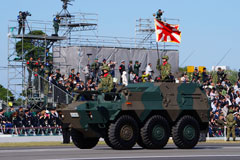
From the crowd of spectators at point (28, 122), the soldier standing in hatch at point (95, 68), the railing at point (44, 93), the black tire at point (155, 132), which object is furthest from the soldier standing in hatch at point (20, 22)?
the black tire at point (155, 132)

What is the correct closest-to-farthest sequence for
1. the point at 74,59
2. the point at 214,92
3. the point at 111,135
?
the point at 111,135
the point at 214,92
the point at 74,59

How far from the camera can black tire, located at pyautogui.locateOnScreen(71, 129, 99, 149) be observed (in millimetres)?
24438

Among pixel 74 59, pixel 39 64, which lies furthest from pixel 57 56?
pixel 39 64

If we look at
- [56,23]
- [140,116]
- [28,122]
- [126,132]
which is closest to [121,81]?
[56,23]

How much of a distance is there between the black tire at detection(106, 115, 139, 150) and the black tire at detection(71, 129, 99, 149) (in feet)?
5.64

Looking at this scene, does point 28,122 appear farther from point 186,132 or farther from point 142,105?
point 186,132

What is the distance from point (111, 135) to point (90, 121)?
1.00m

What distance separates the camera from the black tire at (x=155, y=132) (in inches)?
929

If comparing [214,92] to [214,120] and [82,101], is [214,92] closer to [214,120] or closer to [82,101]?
[214,120]

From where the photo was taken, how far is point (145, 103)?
78.7ft

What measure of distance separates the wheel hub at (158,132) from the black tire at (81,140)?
7.99 ft

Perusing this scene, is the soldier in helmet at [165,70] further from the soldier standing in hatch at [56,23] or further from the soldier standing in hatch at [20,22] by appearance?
A: the soldier standing in hatch at [56,23]

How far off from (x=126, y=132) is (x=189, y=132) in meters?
2.90

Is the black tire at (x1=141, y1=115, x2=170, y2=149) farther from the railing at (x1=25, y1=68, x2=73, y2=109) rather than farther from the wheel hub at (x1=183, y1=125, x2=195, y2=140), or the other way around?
the railing at (x1=25, y1=68, x2=73, y2=109)
